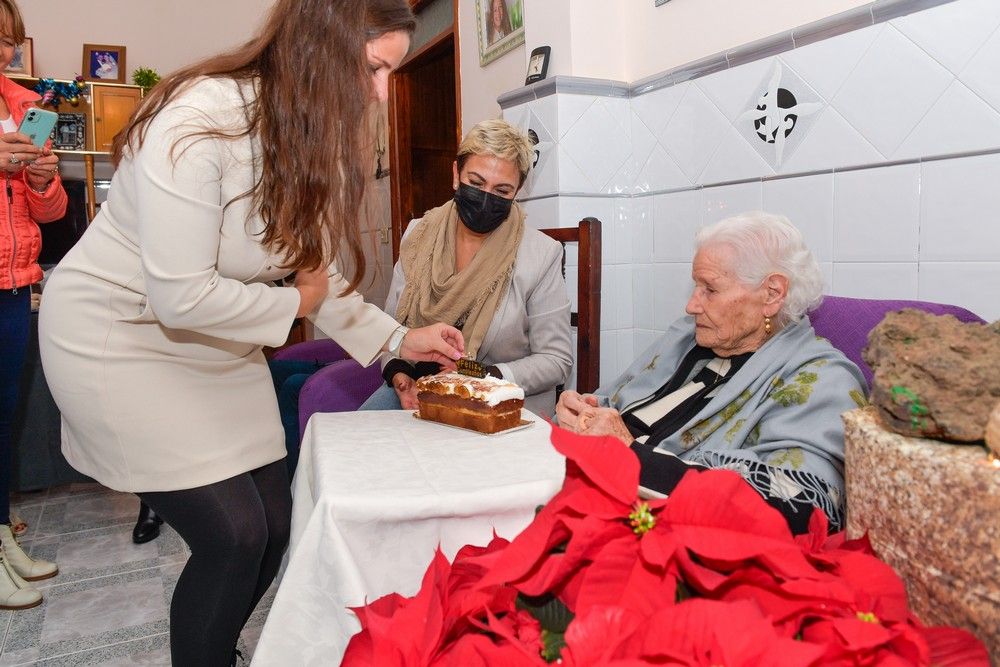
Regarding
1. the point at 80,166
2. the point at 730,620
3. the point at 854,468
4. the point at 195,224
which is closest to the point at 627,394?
the point at 195,224

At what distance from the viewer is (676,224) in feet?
7.71

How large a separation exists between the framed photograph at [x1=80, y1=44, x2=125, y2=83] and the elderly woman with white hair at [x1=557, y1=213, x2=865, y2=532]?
563 cm

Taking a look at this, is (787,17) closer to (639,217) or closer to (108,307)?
(639,217)

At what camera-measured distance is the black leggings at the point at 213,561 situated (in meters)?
1.21

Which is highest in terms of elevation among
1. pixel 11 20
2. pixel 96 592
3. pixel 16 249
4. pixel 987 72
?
pixel 11 20

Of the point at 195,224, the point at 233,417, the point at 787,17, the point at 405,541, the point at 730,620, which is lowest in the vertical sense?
the point at 405,541

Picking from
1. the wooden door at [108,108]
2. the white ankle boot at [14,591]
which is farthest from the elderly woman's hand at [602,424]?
the wooden door at [108,108]

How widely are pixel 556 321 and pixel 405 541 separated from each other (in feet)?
4.11

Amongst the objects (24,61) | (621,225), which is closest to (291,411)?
(621,225)

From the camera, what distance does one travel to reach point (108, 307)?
1191 millimetres

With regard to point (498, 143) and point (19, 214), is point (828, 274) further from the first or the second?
point (19, 214)

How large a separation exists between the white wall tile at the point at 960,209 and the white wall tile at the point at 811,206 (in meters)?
0.24

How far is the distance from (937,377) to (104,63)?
6.58 meters

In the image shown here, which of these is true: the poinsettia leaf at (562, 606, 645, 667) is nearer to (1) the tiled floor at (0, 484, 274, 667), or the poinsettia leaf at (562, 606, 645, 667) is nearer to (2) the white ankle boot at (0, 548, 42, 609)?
(1) the tiled floor at (0, 484, 274, 667)
